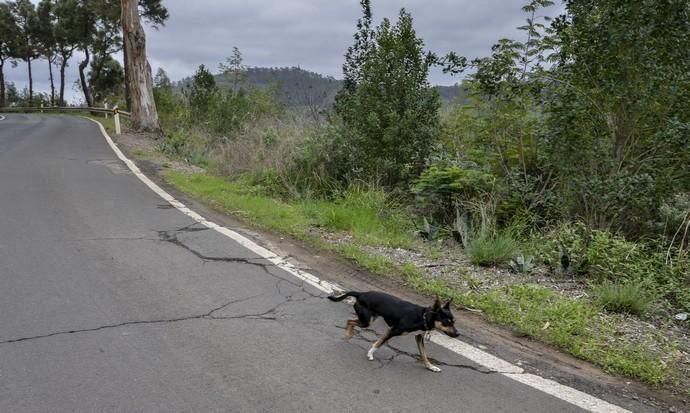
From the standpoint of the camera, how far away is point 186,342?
12.9ft

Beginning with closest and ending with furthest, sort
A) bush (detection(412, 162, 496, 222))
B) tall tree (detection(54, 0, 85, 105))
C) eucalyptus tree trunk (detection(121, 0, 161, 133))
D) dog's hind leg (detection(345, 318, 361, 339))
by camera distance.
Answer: dog's hind leg (detection(345, 318, 361, 339)) < bush (detection(412, 162, 496, 222)) < eucalyptus tree trunk (detection(121, 0, 161, 133)) < tall tree (detection(54, 0, 85, 105))

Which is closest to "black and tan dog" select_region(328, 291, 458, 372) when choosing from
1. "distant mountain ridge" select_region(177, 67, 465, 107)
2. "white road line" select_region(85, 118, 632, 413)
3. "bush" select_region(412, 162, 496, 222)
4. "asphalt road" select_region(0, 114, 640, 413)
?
"asphalt road" select_region(0, 114, 640, 413)

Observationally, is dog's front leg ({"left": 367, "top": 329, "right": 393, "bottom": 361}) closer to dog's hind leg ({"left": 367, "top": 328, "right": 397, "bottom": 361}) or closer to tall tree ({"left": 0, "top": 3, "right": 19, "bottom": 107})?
dog's hind leg ({"left": 367, "top": 328, "right": 397, "bottom": 361})

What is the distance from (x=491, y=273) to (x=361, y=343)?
2.22 metres

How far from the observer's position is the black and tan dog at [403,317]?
11.8 feet

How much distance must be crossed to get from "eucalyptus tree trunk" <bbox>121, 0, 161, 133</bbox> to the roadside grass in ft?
39.4

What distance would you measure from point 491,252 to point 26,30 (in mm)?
60226

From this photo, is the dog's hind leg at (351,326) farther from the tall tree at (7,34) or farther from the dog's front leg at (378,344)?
the tall tree at (7,34)

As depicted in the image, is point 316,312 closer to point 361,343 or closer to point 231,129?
point 361,343

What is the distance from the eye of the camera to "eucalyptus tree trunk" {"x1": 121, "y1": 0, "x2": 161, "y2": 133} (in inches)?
770

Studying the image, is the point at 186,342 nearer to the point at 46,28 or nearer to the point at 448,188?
the point at 448,188

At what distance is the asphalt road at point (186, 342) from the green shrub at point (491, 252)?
203 centimetres

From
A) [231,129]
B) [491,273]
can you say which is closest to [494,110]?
[491,273]

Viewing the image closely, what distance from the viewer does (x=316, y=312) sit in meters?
4.56
